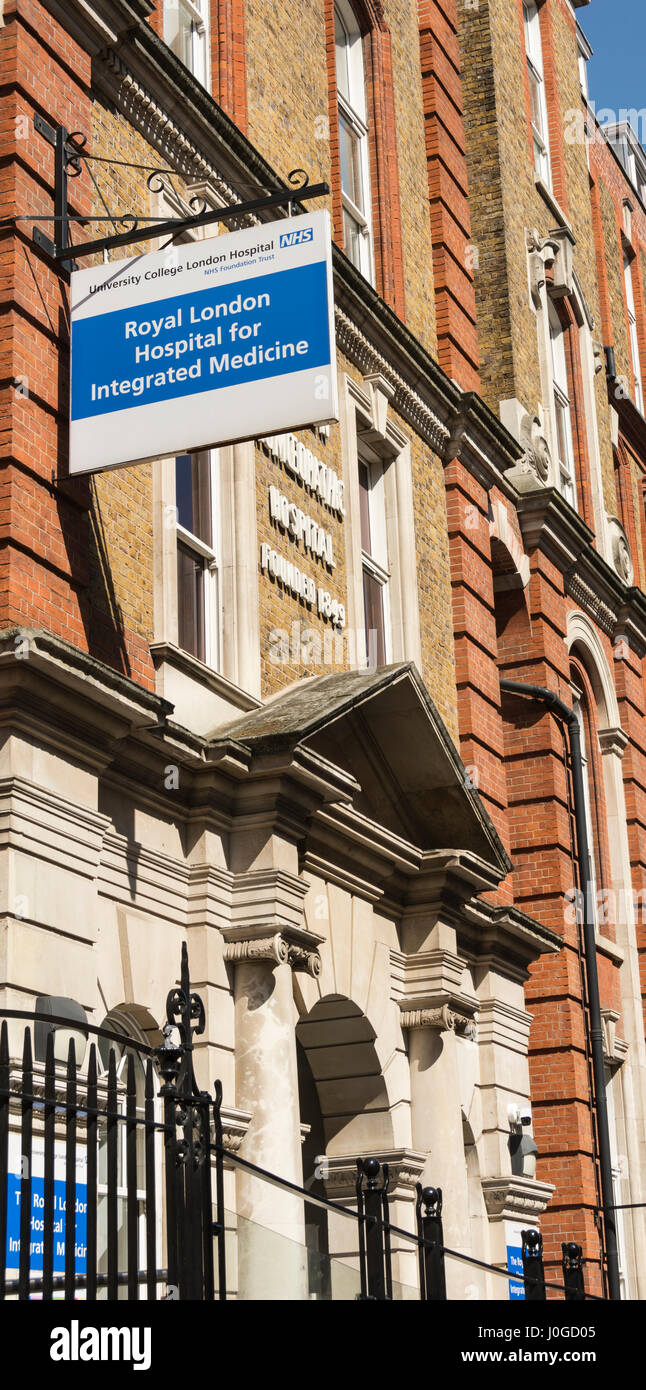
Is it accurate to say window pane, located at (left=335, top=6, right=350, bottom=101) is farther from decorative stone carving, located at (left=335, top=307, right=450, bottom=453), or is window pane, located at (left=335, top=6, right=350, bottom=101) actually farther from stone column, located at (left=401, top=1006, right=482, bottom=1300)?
stone column, located at (left=401, top=1006, right=482, bottom=1300)

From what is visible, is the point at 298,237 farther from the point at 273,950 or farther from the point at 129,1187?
the point at 129,1187

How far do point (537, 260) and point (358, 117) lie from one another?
5.22 meters

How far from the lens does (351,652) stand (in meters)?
15.0

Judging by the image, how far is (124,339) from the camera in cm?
1045

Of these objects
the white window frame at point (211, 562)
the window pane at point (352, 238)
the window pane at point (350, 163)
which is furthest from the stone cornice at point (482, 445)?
the white window frame at point (211, 562)

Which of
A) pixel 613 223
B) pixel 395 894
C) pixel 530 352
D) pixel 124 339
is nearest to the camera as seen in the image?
pixel 124 339

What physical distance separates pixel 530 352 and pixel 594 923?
6.91m

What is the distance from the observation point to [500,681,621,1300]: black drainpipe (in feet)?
61.3

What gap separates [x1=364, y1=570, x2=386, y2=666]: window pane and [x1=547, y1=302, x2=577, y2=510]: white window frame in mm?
7195

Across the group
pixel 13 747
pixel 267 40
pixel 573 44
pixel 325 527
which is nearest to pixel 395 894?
pixel 325 527

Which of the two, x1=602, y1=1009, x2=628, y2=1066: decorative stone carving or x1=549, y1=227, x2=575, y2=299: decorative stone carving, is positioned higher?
x1=549, y1=227, x2=575, y2=299: decorative stone carving

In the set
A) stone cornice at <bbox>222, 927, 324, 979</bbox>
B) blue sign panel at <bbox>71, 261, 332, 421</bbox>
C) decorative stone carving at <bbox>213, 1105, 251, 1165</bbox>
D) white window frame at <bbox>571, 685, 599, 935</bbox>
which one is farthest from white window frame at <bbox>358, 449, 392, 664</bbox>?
blue sign panel at <bbox>71, 261, 332, 421</bbox>

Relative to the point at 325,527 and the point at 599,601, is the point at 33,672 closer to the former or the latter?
the point at 325,527

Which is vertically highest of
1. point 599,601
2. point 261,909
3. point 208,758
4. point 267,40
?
point 267,40
